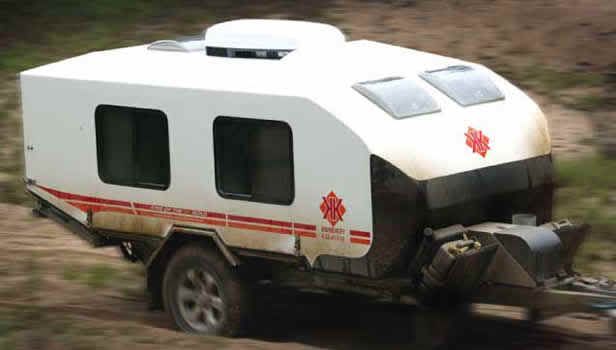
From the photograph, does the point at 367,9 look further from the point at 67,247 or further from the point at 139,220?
the point at 139,220

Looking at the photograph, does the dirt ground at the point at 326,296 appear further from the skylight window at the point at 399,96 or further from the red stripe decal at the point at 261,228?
the skylight window at the point at 399,96

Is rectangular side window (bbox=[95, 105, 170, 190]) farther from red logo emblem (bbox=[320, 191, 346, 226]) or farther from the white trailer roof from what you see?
red logo emblem (bbox=[320, 191, 346, 226])

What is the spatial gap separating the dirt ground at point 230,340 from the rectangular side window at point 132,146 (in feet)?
3.70

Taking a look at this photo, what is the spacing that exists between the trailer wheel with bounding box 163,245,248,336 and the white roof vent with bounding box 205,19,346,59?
1549mm

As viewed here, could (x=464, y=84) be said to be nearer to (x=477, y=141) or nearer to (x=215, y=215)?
(x=477, y=141)

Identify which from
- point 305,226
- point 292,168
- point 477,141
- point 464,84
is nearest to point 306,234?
point 305,226

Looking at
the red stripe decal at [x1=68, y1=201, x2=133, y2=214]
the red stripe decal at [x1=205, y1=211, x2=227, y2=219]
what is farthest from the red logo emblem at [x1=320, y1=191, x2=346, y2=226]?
the red stripe decal at [x1=68, y1=201, x2=133, y2=214]

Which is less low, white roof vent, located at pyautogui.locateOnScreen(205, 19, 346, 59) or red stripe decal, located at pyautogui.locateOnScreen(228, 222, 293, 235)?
white roof vent, located at pyautogui.locateOnScreen(205, 19, 346, 59)

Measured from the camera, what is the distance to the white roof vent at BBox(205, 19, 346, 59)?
10.5 m

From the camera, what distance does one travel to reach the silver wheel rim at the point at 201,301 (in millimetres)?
10453

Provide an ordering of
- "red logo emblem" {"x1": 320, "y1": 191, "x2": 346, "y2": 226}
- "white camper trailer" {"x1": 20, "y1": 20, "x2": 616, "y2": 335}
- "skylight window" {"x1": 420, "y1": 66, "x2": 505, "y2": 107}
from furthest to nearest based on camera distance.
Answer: "skylight window" {"x1": 420, "y1": 66, "x2": 505, "y2": 107} → "red logo emblem" {"x1": 320, "y1": 191, "x2": 346, "y2": 226} → "white camper trailer" {"x1": 20, "y1": 20, "x2": 616, "y2": 335}

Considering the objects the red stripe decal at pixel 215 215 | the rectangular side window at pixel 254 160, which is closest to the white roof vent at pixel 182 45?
the rectangular side window at pixel 254 160

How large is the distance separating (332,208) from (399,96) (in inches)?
36.2

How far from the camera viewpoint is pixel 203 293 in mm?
10562
